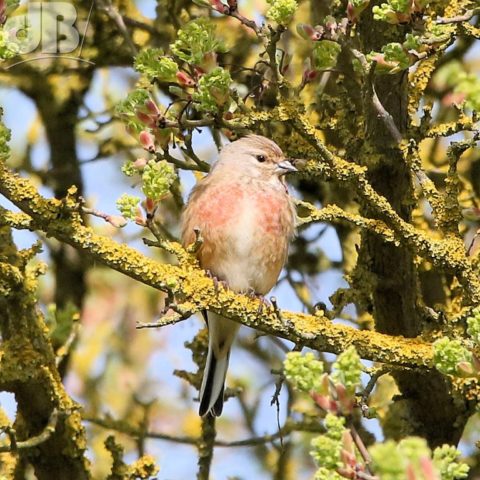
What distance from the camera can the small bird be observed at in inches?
199

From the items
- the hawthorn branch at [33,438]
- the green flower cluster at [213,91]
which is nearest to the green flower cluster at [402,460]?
the green flower cluster at [213,91]

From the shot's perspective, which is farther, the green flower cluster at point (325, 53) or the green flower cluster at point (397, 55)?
the green flower cluster at point (325, 53)

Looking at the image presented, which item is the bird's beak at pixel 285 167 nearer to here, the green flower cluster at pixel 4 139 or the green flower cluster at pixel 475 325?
the green flower cluster at pixel 4 139

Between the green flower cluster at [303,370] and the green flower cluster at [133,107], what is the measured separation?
1.72 m

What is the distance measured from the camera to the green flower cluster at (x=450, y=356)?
283 cm

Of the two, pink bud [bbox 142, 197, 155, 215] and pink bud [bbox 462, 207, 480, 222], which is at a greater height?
pink bud [bbox 462, 207, 480, 222]

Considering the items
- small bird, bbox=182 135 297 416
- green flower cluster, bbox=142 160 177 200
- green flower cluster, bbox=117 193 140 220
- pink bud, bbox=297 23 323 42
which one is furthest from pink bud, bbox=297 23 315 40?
small bird, bbox=182 135 297 416

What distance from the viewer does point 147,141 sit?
4.05 metres

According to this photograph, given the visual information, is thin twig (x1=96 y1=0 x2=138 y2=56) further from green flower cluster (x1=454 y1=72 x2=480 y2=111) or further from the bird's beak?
green flower cluster (x1=454 y1=72 x2=480 y2=111)

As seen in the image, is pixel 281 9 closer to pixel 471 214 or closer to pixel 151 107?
pixel 151 107

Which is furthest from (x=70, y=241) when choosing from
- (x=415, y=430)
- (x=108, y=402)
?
(x=108, y=402)

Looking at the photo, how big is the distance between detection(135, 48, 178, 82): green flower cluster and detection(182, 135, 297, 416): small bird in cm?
104

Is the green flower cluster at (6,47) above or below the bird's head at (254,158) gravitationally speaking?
below

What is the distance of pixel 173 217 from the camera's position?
6.36 m
